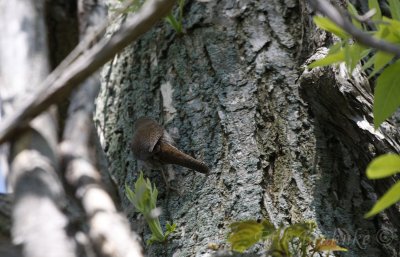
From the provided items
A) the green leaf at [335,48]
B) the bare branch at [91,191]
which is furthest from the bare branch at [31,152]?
the green leaf at [335,48]

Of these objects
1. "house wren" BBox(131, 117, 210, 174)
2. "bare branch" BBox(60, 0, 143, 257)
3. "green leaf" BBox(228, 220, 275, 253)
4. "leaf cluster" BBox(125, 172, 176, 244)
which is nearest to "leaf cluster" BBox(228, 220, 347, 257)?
"green leaf" BBox(228, 220, 275, 253)

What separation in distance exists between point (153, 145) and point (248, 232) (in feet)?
3.05

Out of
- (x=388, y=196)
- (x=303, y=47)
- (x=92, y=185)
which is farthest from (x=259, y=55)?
(x=388, y=196)

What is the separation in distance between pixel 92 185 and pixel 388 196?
501mm

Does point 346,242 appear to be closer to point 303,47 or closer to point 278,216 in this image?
point 278,216

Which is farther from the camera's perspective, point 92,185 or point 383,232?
point 383,232

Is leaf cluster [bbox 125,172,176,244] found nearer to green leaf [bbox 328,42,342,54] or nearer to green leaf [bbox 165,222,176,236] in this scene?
green leaf [bbox 165,222,176,236]

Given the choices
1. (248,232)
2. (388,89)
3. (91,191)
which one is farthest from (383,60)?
(91,191)

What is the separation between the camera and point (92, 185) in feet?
3.59

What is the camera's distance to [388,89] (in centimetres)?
97

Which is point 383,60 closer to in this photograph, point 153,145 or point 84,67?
point 84,67

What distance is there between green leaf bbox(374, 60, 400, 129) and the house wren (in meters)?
0.96

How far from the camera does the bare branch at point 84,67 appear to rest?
2.90ft

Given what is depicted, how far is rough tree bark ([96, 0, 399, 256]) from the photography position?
1.63 metres
